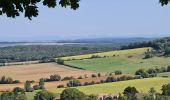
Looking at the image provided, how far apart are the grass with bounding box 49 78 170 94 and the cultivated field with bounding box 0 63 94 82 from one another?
1767cm

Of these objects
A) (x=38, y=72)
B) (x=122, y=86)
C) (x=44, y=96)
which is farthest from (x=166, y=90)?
(x=38, y=72)

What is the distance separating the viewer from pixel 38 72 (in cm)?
12700

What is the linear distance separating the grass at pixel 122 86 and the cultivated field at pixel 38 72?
58.0 ft

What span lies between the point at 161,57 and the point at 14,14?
14242 centimetres

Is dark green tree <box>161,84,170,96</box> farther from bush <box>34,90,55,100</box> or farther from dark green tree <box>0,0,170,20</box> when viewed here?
dark green tree <box>0,0,170,20</box>

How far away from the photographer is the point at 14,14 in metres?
6.07

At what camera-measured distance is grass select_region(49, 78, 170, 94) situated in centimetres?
9494

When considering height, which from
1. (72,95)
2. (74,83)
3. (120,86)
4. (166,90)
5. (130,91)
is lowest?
(74,83)

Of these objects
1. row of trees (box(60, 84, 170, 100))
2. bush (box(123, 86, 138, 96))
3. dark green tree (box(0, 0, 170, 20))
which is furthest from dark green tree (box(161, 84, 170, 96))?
dark green tree (box(0, 0, 170, 20))

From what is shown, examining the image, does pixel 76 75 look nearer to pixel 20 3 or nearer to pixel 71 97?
pixel 71 97

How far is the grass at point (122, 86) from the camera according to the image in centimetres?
9494

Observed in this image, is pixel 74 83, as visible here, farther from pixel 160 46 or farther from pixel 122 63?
pixel 160 46

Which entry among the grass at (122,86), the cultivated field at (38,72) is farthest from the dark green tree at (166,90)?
the cultivated field at (38,72)

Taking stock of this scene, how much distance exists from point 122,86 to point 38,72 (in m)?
33.5
